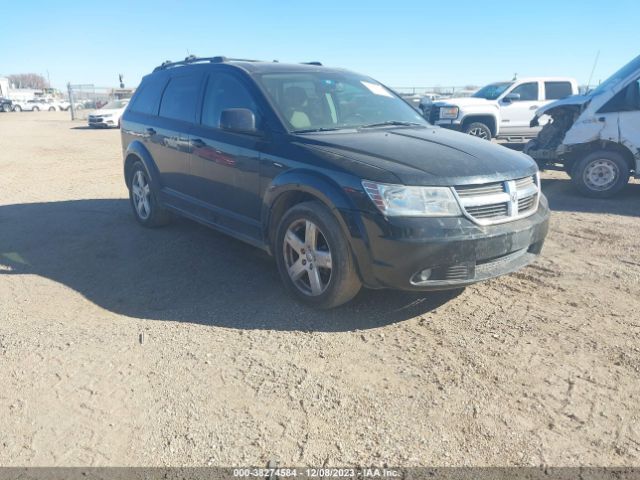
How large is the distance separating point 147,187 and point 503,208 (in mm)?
4285

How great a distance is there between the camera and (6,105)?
51.7 m

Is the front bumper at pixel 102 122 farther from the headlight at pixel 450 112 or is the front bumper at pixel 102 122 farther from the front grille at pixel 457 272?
the front grille at pixel 457 272

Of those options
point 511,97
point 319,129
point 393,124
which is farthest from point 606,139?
point 511,97

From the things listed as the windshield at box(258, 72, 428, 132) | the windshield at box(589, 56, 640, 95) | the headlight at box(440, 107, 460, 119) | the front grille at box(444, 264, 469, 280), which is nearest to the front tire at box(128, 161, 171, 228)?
the windshield at box(258, 72, 428, 132)

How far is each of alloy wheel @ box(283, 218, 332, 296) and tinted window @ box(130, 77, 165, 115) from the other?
9.66ft

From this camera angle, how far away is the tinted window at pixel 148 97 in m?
5.97

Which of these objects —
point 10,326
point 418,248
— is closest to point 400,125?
point 418,248

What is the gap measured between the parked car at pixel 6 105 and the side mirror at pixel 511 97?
53.3 meters

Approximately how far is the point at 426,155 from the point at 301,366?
172 cm

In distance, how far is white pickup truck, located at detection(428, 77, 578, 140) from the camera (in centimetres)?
1345

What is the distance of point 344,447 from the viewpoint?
2473 mm

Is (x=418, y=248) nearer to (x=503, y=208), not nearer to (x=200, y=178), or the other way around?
(x=503, y=208)

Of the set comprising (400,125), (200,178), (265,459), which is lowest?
A: (265,459)

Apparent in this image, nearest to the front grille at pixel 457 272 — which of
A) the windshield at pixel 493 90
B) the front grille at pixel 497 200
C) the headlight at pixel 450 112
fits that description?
the front grille at pixel 497 200
